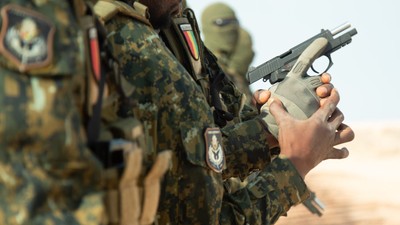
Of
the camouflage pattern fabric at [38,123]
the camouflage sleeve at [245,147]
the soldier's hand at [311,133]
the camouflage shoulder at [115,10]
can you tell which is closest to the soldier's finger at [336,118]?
the soldier's hand at [311,133]

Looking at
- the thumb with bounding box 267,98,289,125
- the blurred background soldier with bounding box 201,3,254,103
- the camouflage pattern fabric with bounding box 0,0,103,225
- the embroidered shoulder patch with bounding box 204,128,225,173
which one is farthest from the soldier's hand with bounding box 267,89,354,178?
the blurred background soldier with bounding box 201,3,254,103

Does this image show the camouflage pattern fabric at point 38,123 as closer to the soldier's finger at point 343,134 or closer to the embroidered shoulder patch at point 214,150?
the embroidered shoulder patch at point 214,150

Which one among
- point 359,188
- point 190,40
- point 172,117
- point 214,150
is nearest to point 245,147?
point 190,40

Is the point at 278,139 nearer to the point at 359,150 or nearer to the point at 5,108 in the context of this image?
the point at 5,108

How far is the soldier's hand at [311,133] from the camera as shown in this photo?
3408mm

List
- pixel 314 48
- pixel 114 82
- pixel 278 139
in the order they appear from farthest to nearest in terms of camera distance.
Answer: pixel 314 48
pixel 278 139
pixel 114 82

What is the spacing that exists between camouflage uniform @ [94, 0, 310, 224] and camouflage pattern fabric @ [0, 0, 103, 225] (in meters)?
0.83

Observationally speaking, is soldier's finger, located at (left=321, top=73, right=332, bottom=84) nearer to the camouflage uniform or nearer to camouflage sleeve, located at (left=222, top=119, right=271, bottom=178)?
camouflage sleeve, located at (left=222, top=119, right=271, bottom=178)

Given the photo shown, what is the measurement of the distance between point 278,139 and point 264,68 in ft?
2.20

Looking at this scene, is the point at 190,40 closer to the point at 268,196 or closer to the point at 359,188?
the point at 268,196

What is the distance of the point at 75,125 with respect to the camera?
200cm

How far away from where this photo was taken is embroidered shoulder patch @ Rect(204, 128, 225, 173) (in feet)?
9.71

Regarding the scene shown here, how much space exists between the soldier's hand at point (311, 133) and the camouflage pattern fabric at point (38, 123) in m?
1.47

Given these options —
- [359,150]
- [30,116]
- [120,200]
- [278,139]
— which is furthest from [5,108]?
[359,150]
